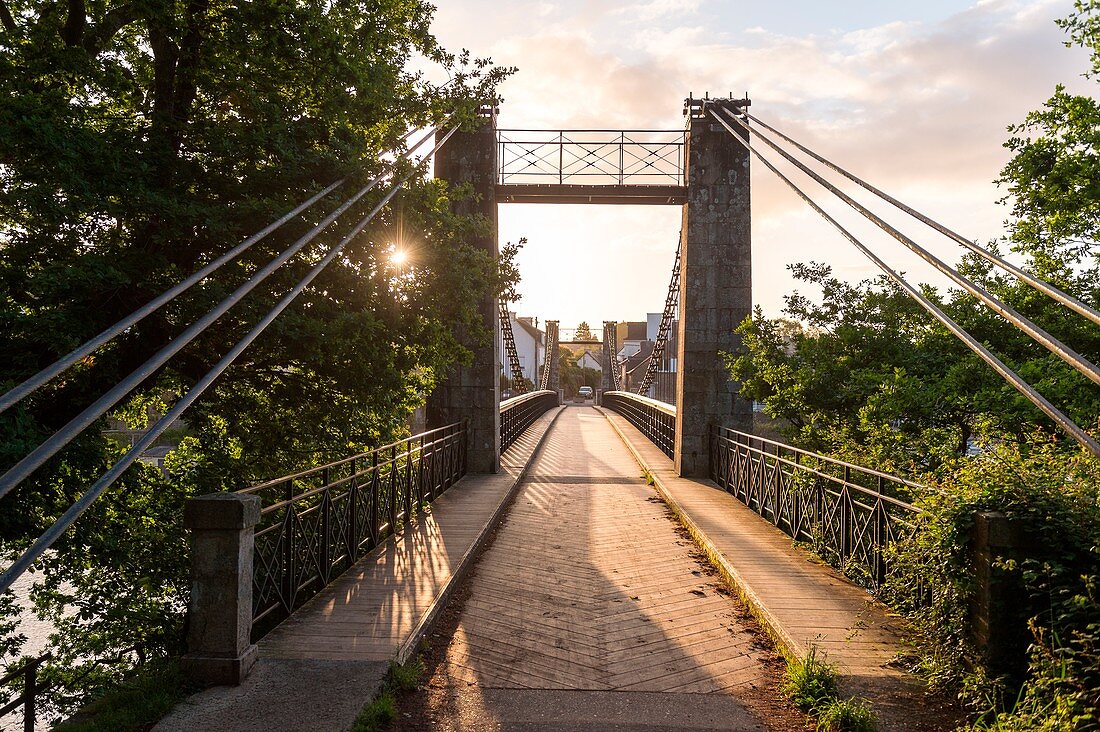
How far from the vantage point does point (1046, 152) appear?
13.5 metres

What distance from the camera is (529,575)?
7801 mm

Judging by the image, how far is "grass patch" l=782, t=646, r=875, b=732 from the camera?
407cm

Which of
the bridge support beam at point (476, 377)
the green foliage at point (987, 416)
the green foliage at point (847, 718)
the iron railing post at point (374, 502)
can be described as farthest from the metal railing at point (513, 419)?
the green foliage at point (847, 718)

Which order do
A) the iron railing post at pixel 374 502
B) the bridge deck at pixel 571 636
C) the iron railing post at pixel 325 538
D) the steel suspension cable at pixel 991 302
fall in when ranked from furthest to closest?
the iron railing post at pixel 374 502 < the iron railing post at pixel 325 538 < the bridge deck at pixel 571 636 < the steel suspension cable at pixel 991 302

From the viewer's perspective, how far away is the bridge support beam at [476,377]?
47.6 feet

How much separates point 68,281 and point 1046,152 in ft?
51.2

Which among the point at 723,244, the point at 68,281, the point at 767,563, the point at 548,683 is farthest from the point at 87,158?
the point at 723,244

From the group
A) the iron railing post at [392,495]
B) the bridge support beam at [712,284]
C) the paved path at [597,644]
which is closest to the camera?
the paved path at [597,644]

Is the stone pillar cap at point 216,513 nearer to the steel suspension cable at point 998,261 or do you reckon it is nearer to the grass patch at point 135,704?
the grass patch at point 135,704

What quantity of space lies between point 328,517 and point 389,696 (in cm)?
250

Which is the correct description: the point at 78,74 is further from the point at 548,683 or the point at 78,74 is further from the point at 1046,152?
the point at 1046,152

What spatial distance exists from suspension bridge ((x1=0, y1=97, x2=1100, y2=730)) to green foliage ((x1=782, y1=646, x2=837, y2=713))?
0.12 metres

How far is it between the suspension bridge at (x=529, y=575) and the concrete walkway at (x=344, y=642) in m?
0.02

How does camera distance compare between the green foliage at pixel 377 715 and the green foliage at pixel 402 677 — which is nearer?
the green foliage at pixel 377 715
